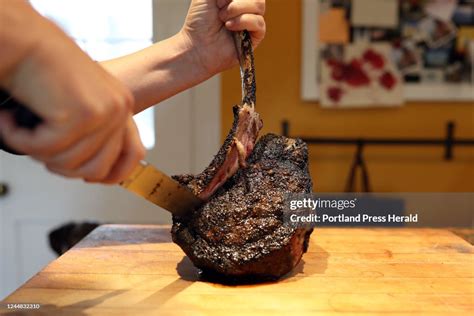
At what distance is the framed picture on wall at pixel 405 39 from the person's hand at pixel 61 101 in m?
1.31

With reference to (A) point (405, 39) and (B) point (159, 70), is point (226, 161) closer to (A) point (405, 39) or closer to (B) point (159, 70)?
(B) point (159, 70)

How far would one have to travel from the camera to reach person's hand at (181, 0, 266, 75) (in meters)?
1.02

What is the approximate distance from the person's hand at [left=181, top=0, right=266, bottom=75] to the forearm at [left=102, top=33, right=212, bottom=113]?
20 millimetres

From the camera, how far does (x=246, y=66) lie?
1.00 m

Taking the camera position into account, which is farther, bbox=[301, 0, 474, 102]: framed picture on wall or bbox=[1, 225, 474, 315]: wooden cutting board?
bbox=[301, 0, 474, 102]: framed picture on wall

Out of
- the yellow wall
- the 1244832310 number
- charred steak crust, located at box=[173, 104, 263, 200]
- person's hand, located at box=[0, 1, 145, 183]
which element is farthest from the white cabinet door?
person's hand, located at box=[0, 1, 145, 183]

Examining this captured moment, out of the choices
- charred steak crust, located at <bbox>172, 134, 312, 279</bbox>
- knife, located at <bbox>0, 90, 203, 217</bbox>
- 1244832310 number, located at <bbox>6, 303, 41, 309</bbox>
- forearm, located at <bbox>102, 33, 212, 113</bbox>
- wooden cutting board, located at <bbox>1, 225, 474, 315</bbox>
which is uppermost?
forearm, located at <bbox>102, 33, 212, 113</bbox>

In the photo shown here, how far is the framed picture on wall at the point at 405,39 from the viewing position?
177 cm

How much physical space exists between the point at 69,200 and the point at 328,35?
110 centimetres

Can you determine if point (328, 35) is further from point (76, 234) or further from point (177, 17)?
point (76, 234)

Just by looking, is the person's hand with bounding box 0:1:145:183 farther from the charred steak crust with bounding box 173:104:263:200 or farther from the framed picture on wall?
the framed picture on wall

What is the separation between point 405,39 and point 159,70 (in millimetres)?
1044

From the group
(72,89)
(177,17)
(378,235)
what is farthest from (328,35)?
(72,89)

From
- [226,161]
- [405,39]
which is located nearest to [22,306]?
[226,161]
